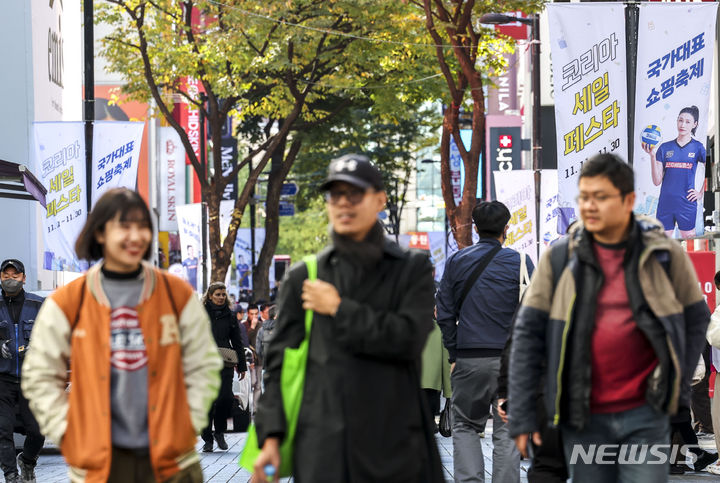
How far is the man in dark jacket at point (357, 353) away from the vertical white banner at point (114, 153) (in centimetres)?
1299

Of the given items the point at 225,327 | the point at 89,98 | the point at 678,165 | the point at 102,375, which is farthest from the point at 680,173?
the point at 89,98

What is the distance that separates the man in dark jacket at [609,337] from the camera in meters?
4.88

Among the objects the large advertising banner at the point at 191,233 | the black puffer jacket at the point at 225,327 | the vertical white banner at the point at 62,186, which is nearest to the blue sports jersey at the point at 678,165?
the black puffer jacket at the point at 225,327

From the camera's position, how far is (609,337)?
4.88 m

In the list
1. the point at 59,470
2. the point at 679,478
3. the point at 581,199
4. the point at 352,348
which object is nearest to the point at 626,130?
the point at 679,478

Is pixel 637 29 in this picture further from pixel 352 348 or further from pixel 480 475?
pixel 352 348

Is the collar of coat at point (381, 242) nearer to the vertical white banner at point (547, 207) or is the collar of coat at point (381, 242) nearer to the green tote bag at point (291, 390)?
the green tote bag at point (291, 390)

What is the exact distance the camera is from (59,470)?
12641 millimetres

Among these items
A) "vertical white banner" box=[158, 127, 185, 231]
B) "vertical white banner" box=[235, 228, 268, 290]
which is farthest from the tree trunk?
"vertical white banner" box=[158, 127, 185, 231]

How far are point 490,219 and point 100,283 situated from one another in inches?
168

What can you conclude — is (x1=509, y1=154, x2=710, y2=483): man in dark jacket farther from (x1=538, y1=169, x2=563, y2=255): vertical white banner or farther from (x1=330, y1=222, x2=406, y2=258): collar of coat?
(x1=538, y1=169, x2=563, y2=255): vertical white banner

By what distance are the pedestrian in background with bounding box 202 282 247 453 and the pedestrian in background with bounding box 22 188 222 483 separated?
30.8 ft

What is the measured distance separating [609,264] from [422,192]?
12220 centimetres

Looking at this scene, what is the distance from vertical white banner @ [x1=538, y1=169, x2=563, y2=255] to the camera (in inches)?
850
